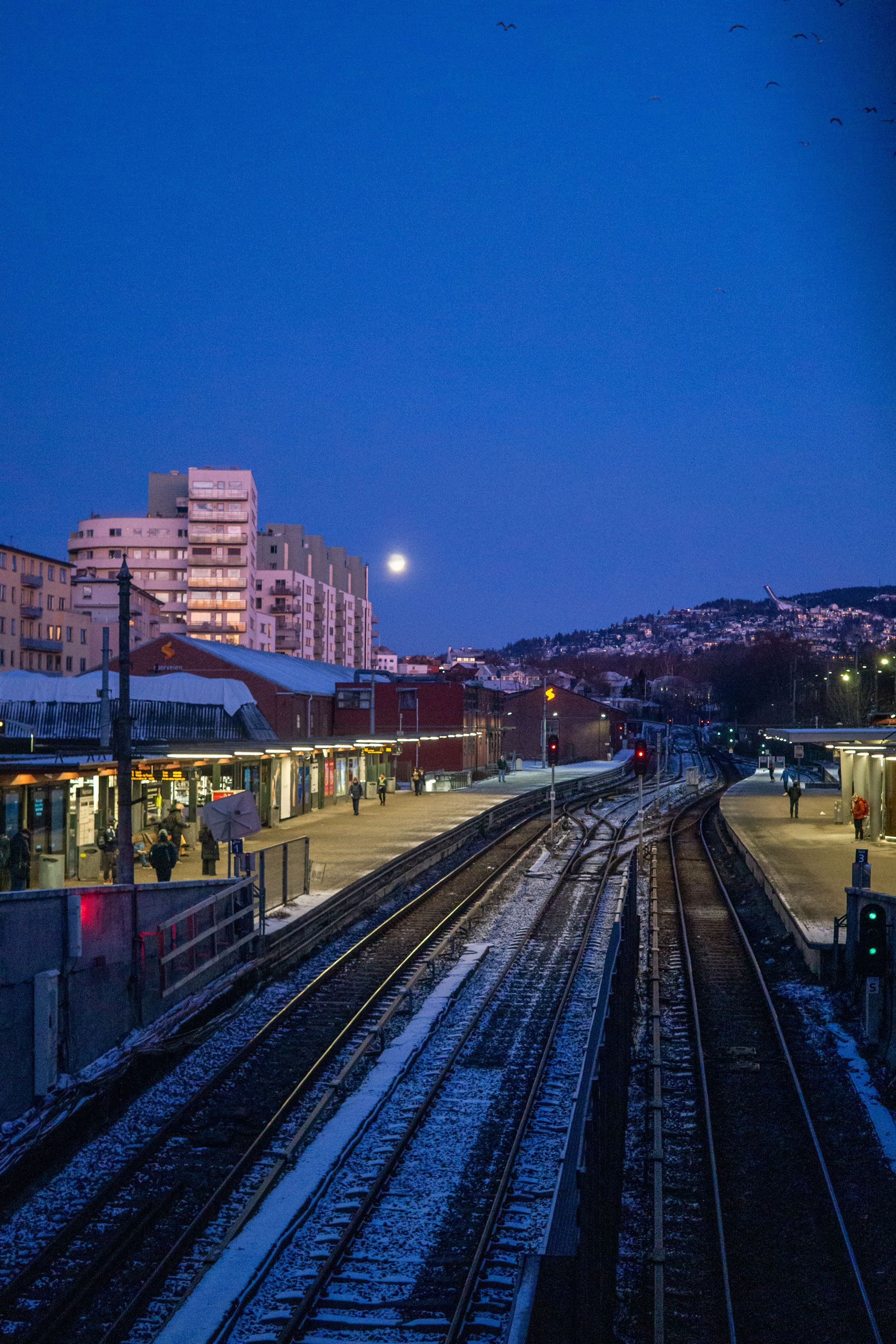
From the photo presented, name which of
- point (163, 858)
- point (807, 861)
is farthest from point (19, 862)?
point (807, 861)

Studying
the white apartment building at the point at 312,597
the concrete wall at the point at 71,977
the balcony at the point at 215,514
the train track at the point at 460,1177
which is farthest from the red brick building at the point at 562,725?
the concrete wall at the point at 71,977

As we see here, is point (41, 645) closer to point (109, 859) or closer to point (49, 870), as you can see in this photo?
point (109, 859)

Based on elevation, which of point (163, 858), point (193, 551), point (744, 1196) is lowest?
point (744, 1196)

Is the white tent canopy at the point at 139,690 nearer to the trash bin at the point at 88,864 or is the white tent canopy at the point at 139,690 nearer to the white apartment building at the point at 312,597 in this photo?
the trash bin at the point at 88,864

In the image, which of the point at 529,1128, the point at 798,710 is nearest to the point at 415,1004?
the point at 529,1128

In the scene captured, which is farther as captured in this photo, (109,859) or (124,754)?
(109,859)

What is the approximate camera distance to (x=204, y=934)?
14.3 meters

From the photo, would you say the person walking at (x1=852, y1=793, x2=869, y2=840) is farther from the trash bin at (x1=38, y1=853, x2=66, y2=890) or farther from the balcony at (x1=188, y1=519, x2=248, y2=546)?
the balcony at (x1=188, y1=519, x2=248, y2=546)

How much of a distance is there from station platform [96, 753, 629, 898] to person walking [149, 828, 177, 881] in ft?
6.76

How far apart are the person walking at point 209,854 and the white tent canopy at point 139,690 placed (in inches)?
385

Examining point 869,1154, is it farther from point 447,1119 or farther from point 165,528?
point 165,528

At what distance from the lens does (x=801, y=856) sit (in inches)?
1032

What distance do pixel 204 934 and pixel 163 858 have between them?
14.7 feet

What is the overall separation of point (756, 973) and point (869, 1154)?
6.84 m
